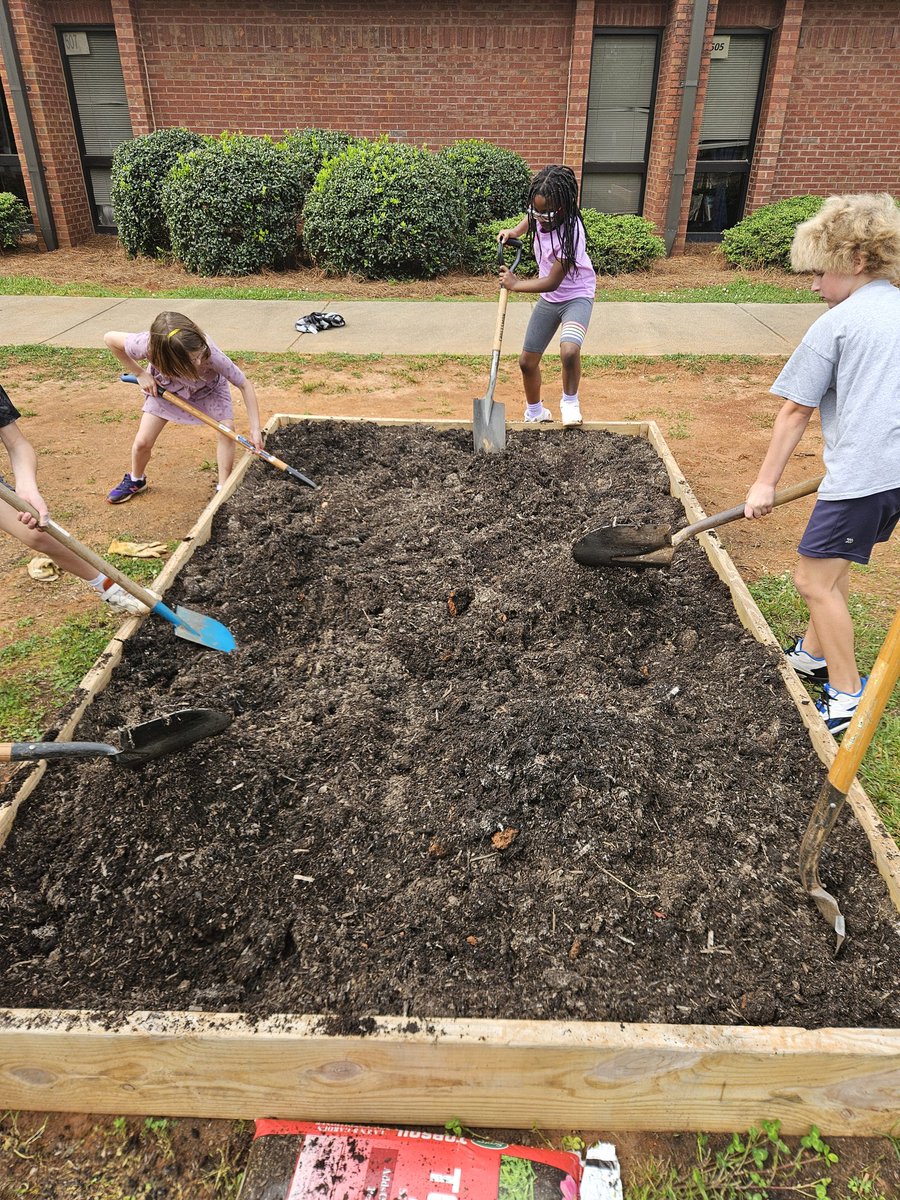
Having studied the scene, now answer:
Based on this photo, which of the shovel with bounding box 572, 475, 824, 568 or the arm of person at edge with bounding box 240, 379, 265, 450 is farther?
the arm of person at edge with bounding box 240, 379, 265, 450

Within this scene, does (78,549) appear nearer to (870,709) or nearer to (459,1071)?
(459,1071)

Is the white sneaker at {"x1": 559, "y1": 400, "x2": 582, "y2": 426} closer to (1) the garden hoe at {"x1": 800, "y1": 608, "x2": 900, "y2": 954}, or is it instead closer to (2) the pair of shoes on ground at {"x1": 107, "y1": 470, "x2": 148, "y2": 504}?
(2) the pair of shoes on ground at {"x1": 107, "y1": 470, "x2": 148, "y2": 504}

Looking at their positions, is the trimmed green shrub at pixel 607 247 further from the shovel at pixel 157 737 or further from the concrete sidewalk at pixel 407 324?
the shovel at pixel 157 737

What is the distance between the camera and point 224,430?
4660mm

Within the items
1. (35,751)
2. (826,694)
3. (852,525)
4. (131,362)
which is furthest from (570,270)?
(35,751)

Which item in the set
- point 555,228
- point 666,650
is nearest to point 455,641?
point 666,650

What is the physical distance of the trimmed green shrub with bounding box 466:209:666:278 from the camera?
11516 millimetres

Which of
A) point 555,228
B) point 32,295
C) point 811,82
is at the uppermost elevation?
point 811,82

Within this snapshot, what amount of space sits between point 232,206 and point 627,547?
9.52 metres

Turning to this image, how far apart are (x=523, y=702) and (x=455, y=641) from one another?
1.83 ft

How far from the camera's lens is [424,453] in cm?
548

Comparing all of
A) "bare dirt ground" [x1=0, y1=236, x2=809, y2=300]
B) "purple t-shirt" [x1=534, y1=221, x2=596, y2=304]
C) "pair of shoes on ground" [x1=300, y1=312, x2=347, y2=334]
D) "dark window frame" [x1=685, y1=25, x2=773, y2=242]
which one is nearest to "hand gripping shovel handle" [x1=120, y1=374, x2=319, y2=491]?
"purple t-shirt" [x1=534, y1=221, x2=596, y2=304]

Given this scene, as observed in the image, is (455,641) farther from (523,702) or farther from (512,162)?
(512,162)

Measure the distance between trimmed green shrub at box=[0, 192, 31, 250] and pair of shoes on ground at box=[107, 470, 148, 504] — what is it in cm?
966
